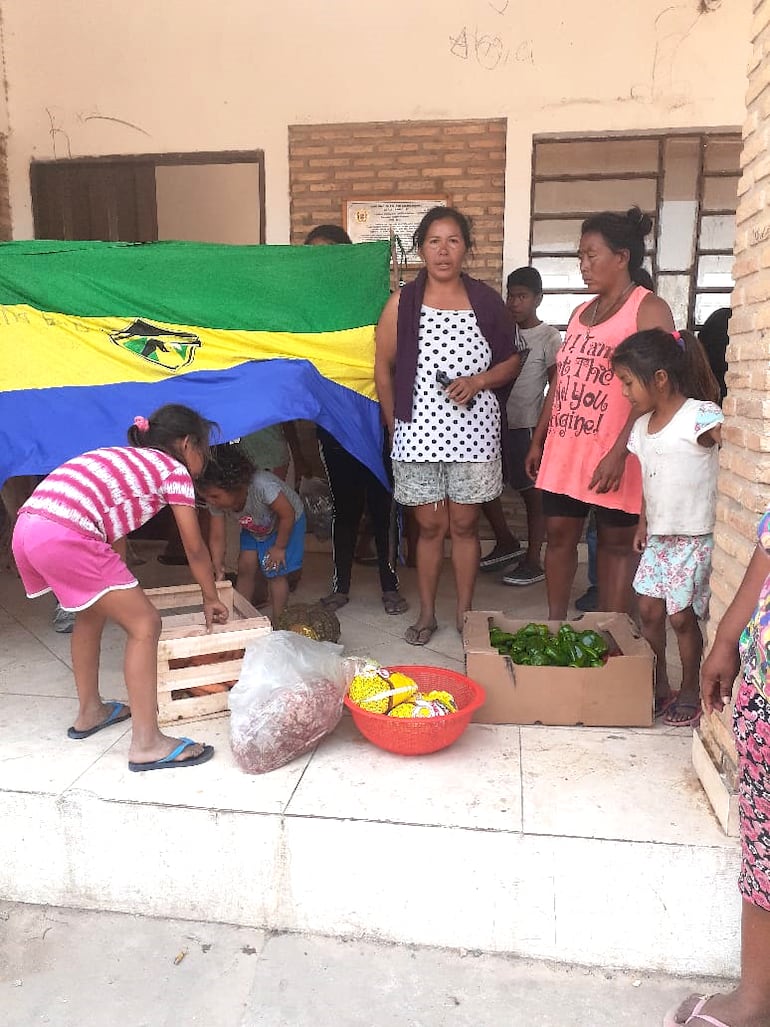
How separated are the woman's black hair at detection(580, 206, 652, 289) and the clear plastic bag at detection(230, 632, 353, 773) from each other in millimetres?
1854

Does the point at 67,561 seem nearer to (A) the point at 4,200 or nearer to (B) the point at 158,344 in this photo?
(B) the point at 158,344

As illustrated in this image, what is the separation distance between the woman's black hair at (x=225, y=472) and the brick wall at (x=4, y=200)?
12.3ft

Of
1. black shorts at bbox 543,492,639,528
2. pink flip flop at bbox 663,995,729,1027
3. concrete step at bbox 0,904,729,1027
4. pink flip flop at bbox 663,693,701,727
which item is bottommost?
concrete step at bbox 0,904,729,1027

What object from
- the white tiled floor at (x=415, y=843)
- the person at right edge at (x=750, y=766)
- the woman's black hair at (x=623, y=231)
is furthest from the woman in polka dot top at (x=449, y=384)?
the person at right edge at (x=750, y=766)

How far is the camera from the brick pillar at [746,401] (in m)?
2.18

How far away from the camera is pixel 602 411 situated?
3.16 m

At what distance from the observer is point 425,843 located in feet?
7.58

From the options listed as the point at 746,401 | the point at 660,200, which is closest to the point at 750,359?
the point at 746,401

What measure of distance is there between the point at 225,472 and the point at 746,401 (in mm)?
2013

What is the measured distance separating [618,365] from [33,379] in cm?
235

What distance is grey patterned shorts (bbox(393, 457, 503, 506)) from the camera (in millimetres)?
3553

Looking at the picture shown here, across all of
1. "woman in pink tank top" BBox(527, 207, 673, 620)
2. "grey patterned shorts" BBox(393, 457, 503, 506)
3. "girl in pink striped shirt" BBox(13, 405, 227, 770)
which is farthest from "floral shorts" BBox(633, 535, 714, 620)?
"girl in pink striped shirt" BBox(13, 405, 227, 770)

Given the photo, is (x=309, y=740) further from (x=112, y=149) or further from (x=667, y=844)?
(x=112, y=149)

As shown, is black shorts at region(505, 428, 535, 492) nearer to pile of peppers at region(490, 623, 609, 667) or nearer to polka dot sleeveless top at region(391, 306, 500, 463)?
polka dot sleeveless top at region(391, 306, 500, 463)
